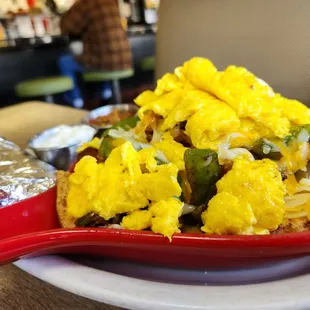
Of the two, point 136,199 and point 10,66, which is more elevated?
point 136,199

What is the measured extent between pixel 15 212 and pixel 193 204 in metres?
0.30

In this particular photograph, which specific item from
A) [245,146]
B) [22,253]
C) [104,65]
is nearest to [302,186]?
[245,146]

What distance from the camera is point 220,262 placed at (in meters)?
0.61

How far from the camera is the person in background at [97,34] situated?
4016mm

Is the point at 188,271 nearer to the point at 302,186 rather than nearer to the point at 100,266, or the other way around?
the point at 100,266

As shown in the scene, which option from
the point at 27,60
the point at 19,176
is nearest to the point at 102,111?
the point at 19,176

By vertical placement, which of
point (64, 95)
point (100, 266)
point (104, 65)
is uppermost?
point (100, 266)

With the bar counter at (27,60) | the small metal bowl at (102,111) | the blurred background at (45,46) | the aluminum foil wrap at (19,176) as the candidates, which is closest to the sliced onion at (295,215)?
the aluminum foil wrap at (19,176)

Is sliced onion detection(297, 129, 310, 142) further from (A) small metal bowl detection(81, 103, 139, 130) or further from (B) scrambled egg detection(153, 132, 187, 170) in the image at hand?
(A) small metal bowl detection(81, 103, 139, 130)

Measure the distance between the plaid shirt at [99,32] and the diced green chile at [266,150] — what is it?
3.58 meters

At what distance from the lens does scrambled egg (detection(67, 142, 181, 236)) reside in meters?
0.63

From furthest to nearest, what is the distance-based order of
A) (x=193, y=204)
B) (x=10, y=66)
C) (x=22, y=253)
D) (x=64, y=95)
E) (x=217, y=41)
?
(x=64, y=95) → (x=10, y=66) → (x=217, y=41) → (x=193, y=204) → (x=22, y=253)

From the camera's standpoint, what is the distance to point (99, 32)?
406 cm

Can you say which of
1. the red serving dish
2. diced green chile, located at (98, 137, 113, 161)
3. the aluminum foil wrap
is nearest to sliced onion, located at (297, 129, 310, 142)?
the red serving dish
